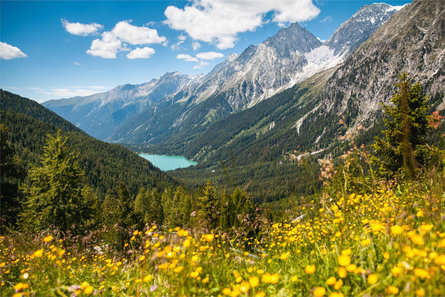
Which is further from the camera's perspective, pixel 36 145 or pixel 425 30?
pixel 425 30

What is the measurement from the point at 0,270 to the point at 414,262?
5.70m

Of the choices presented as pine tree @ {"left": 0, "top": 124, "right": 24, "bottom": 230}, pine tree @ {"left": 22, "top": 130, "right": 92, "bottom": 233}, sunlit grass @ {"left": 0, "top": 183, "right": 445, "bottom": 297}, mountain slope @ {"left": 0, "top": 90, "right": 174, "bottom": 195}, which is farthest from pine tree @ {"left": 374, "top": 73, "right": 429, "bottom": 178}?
mountain slope @ {"left": 0, "top": 90, "right": 174, "bottom": 195}

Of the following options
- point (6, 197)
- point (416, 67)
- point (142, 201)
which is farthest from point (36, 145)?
point (416, 67)

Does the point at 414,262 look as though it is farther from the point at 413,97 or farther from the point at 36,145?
the point at 36,145

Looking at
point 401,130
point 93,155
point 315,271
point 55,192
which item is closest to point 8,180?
point 55,192

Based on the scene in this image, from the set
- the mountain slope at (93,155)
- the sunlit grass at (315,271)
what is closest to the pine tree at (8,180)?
the sunlit grass at (315,271)

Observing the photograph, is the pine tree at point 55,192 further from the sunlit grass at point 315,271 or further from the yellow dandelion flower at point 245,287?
the yellow dandelion flower at point 245,287

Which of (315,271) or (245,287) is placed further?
(315,271)

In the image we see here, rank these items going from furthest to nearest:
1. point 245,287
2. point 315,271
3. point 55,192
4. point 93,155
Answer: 1. point 93,155
2. point 55,192
3. point 315,271
4. point 245,287

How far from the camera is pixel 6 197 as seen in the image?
629 inches

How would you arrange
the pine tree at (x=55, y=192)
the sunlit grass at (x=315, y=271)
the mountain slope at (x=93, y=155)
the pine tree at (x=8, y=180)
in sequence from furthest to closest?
the mountain slope at (x=93, y=155)
the pine tree at (x=8, y=180)
the pine tree at (x=55, y=192)
the sunlit grass at (x=315, y=271)

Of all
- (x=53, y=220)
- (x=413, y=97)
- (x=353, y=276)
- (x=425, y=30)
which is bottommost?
(x=53, y=220)

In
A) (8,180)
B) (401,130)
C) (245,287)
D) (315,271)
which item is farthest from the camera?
(8,180)

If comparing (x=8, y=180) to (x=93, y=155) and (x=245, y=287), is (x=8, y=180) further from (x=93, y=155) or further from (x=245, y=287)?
(x=93, y=155)
